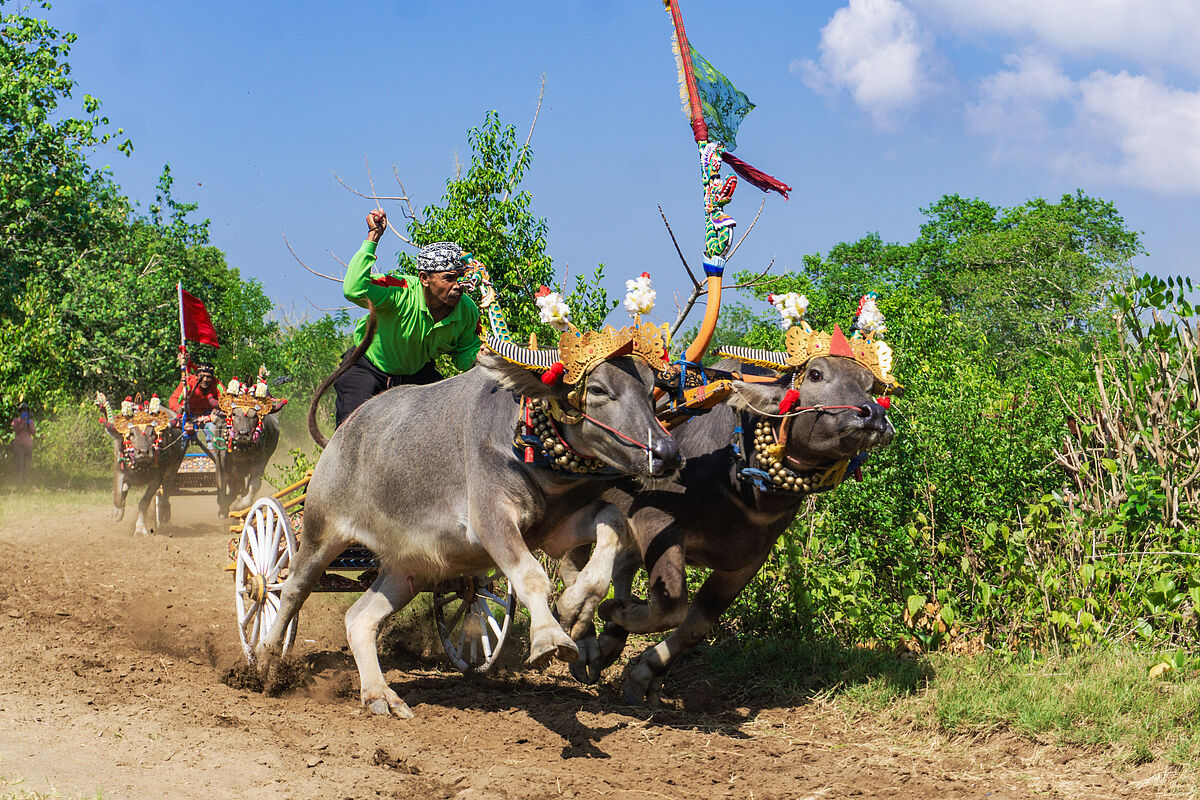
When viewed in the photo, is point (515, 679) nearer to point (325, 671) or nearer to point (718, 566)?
point (325, 671)

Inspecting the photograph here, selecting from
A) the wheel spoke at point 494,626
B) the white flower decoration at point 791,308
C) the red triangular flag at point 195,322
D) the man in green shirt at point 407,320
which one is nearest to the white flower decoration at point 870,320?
the white flower decoration at point 791,308

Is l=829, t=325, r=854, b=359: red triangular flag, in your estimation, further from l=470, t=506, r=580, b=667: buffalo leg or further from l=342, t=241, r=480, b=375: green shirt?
l=342, t=241, r=480, b=375: green shirt

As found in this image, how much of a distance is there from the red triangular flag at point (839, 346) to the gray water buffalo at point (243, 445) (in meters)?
9.60

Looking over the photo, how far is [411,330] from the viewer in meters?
5.98

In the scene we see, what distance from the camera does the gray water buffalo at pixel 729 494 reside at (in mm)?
4789

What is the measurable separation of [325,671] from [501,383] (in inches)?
98.6

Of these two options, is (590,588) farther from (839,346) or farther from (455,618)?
(455,618)

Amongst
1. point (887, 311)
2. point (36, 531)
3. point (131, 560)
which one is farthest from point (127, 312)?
point (887, 311)

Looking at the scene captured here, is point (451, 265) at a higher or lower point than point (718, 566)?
higher

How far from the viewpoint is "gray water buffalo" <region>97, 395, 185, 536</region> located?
12469 millimetres

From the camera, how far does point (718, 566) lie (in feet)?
17.7

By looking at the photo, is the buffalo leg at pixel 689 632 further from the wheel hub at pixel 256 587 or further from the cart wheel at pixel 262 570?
the wheel hub at pixel 256 587

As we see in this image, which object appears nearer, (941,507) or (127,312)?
(941,507)

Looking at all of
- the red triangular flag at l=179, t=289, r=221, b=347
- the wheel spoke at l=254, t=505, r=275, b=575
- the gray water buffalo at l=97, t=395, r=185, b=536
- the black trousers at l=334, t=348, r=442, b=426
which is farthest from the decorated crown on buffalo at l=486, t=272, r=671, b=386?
the gray water buffalo at l=97, t=395, r=185, b=536
